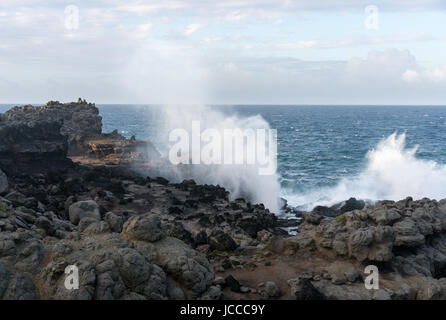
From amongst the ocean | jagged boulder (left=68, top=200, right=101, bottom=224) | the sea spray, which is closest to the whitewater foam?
the ocean

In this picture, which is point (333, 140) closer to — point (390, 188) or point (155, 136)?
point (155, 136)

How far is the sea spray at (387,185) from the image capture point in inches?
2050

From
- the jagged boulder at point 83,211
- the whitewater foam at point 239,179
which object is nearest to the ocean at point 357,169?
the whitewater foam at point 239,179

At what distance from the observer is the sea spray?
52062 mm

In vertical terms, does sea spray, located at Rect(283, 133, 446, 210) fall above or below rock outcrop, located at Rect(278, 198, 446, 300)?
below

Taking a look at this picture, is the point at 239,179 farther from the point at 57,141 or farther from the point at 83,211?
the point at 83,211

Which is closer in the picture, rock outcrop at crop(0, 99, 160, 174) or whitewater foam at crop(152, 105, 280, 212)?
rock outcrop at crop(0, 99, 160, 174)

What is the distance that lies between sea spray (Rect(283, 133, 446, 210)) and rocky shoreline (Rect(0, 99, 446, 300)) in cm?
1507

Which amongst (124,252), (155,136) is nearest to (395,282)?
(124,252)

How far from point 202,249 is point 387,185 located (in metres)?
39.1

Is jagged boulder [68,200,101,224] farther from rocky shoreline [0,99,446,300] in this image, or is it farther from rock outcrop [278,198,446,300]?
rock outcrop [278,198,446,300]

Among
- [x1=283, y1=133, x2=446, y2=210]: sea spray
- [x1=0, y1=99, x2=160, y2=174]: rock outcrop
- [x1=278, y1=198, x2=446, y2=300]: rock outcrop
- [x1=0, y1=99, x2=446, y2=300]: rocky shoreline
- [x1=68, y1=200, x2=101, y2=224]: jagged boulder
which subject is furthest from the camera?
[x1=283, y1=133, x2=446, y2=210]: sea spray

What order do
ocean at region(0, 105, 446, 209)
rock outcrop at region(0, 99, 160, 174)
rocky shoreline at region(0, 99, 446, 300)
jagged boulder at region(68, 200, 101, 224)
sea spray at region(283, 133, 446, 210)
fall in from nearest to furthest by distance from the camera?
rocky shoreline at region(0, 99, 446, 300)
jagged boulder at region(68, 200, 101, 224)
rock outcrop at region(0, 99, 160, 174)
sea spray at region(283, 133, 446, 210)
ocean at region(0, 105, 446, 209)
